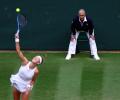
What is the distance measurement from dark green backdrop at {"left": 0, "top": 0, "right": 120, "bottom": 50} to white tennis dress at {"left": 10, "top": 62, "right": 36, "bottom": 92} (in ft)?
24.3

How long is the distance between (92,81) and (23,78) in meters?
3.70

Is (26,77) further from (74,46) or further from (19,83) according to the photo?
(74,46)

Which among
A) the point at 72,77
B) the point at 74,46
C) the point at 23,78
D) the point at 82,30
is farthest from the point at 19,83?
the point at 82,30

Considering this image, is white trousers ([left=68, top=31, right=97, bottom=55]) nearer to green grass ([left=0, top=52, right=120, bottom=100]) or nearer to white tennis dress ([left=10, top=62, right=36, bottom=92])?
green grass ([left=0, top=52, right=120, bottom=100])

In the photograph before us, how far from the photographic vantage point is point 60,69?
16031 millimetres

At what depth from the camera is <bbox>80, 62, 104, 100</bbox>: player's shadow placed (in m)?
13.2

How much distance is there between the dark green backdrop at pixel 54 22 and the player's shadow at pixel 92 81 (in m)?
2.07

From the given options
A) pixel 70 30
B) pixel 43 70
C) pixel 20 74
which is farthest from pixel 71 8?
pixel 20 74

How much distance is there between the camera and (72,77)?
1509cm

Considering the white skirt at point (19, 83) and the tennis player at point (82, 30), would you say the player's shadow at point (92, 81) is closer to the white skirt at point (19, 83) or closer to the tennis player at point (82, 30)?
the tennis player at point (82, 30)

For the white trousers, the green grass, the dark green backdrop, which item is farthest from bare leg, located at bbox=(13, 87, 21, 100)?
the dark green backdrop

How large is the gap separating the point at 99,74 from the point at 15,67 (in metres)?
2.42

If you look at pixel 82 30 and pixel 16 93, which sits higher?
pixel 82 30

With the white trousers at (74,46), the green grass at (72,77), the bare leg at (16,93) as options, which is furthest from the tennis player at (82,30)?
the bare leg at (16,93)
